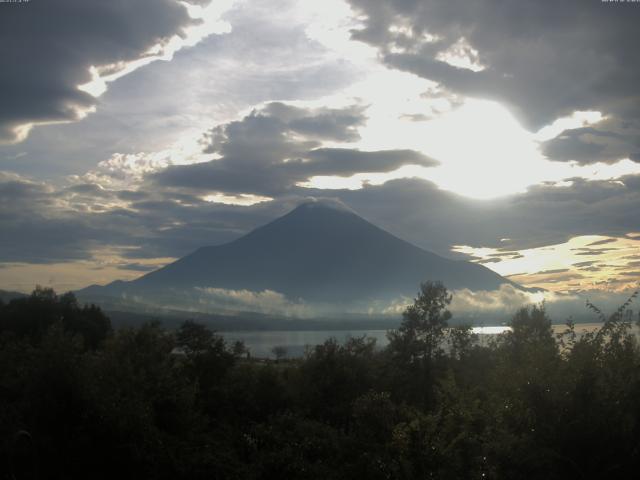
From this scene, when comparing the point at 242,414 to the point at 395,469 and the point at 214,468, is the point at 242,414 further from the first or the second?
the point at 395,469

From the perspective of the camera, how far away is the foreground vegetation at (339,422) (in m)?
13.2

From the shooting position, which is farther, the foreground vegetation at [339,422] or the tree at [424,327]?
the tree at [424,327]

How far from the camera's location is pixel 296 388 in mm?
34000

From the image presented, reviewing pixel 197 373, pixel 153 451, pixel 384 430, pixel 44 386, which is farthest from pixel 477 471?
pixel 197 373

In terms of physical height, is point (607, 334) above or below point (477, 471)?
above

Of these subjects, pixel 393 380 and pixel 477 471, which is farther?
pixel 393 380

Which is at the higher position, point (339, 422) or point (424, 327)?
point (424, 327)

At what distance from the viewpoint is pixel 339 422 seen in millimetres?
30609

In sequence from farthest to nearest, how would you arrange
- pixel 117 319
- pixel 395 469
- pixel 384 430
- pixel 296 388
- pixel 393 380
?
pixel 117 319 → pixel 393 380 → pixel 296 388 → pixel 384 430 → pixel 395 469

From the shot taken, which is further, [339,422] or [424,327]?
[424,327]

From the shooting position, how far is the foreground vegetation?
1319 centimetres

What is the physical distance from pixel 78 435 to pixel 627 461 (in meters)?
15.8

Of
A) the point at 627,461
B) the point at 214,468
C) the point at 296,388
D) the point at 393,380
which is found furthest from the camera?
the point at 393,380

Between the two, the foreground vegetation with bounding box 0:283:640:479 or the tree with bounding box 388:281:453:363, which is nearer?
the foreground vegetation with bounding box 0:283:640:479
